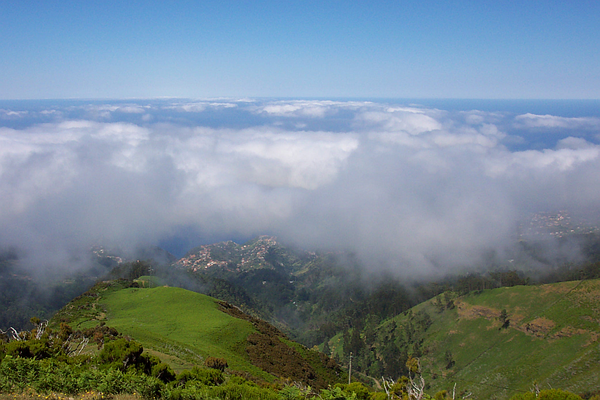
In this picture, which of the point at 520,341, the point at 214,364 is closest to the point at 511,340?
the point at 520,341

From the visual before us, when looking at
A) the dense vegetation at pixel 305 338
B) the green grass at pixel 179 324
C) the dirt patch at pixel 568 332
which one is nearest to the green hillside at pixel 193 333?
the green grass at pixel 179 324

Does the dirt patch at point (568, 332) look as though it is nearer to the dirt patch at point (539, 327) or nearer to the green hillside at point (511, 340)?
the green hillside at point (511, 340)

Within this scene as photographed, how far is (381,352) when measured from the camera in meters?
126

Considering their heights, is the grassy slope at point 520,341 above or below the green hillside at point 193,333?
below

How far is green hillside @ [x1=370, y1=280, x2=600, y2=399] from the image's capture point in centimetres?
7675

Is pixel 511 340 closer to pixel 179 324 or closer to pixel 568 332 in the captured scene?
pixel 568 332

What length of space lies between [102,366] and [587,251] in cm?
23559

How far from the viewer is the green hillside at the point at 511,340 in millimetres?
76750

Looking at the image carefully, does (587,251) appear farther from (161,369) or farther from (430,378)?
(161,369)

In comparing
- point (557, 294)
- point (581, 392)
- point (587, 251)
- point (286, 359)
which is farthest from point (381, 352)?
point (587, 251)

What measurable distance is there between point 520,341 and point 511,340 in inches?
107

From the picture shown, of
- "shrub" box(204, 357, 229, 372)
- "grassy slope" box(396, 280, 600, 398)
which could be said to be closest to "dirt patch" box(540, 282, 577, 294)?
"grassy slope" box(396, 280, 600, 398)

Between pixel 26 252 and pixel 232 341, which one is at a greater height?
pixel 232 341

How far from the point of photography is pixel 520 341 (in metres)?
93.0
